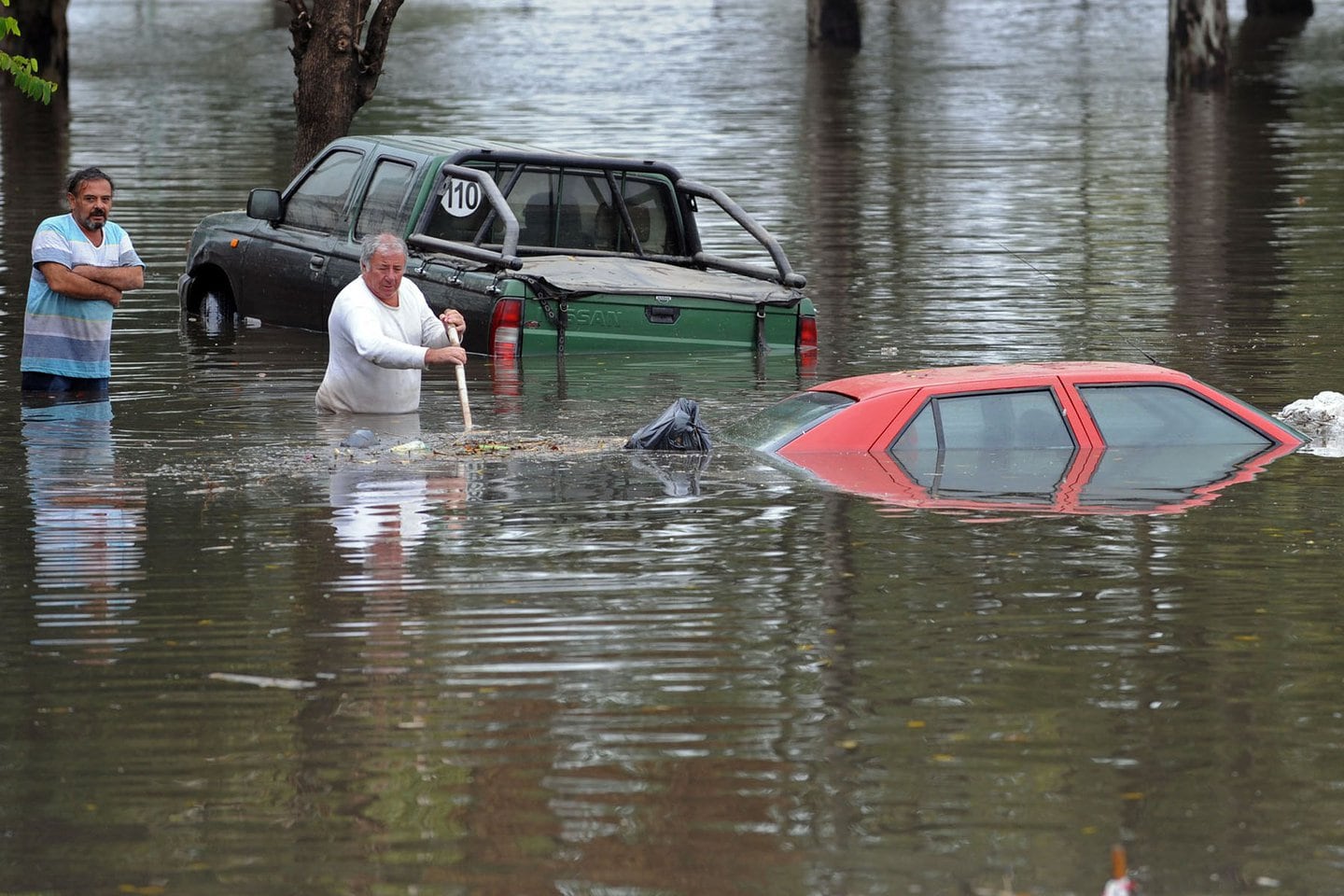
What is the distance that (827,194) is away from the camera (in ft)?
93.5

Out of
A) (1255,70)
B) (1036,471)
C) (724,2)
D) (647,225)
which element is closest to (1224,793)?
(1036,471)

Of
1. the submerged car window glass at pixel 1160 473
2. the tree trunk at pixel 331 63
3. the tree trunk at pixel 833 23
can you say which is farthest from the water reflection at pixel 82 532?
the tree trunk at pixel 833 23

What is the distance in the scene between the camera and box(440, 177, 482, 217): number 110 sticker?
16391 millimetres

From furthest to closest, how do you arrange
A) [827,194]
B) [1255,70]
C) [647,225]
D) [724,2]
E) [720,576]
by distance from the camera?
[724,2]
[1255,70]
[827,194]
[647,225]
[720,576]

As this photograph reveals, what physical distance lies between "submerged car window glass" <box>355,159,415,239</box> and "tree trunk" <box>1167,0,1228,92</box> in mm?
27996

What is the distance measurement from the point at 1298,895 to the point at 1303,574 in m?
4.02

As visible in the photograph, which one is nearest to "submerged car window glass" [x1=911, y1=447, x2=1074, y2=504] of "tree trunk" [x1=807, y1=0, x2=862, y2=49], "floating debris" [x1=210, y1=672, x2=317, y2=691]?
"floating debris" [x1=210, y1=672, x2=317, y2=691]

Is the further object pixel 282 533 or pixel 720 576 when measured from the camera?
pixel 282 533

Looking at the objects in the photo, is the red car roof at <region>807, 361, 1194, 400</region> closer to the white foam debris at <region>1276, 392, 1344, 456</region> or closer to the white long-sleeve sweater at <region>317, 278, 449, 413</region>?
the white foam debris at <region>1276, 392, 1344, 456</region>

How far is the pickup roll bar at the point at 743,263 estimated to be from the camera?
1662cm

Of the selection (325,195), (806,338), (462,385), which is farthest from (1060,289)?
(462,385)

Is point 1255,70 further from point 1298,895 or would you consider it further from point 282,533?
point 1298,895

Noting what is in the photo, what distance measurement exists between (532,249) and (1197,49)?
28280 millimetres

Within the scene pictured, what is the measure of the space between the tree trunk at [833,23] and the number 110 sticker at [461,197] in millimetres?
40198
